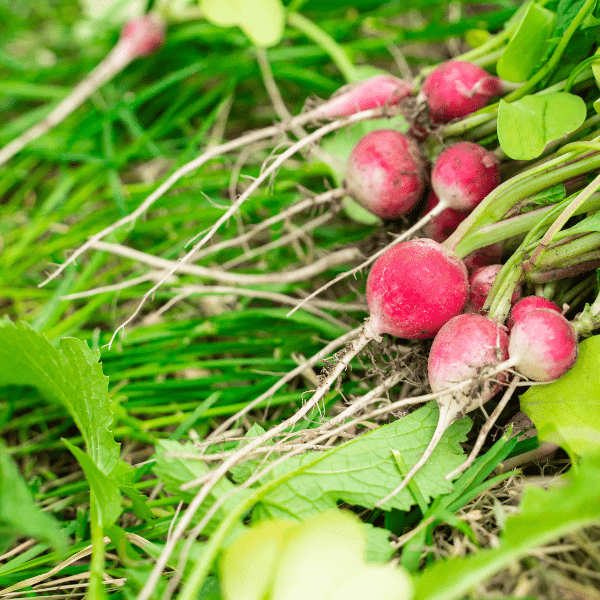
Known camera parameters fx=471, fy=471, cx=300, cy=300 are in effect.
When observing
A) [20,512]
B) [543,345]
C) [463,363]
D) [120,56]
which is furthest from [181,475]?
[120,56]

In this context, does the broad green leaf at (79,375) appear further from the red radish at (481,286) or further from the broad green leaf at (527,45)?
the broad green leaf at (527,45)

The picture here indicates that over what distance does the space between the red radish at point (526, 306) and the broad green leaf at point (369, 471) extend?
0.23 m

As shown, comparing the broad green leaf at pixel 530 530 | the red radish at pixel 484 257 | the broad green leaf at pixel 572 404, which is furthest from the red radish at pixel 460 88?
the broad green leaf at pixel 530 530

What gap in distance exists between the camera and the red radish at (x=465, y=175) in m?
1.06

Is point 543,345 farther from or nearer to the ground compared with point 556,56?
nearer to the ground

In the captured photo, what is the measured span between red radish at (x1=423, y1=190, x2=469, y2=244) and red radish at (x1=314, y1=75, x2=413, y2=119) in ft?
0.95

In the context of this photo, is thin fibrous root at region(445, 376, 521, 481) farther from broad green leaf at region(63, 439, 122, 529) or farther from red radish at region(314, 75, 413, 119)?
red radish at region(314, 75, 413, 119)

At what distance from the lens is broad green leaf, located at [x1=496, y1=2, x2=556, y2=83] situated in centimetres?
96

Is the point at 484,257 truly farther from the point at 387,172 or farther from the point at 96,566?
the point at 96,566

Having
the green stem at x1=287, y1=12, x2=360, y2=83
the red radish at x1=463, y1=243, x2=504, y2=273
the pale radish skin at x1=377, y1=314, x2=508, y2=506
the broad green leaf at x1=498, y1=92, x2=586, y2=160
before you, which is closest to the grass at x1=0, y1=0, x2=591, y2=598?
the green stem at x1=287, y1=12, x2=360, y2=83

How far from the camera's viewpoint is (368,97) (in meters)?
1.29

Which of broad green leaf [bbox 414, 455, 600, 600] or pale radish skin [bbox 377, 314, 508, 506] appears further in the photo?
pale radish skin [bbox 377, 314, 508, 506]

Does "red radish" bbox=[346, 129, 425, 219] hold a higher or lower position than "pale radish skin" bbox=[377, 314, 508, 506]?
higher

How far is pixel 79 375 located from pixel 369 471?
1.95ft
